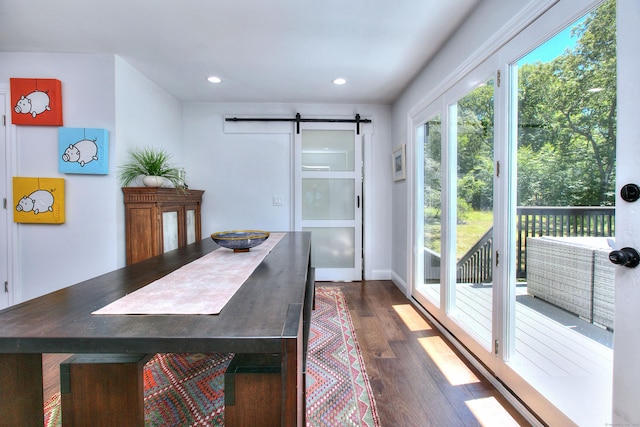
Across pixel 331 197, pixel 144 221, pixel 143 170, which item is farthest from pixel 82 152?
pixel 331 197

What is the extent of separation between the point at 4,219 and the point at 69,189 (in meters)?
0.62

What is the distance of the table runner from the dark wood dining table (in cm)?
3

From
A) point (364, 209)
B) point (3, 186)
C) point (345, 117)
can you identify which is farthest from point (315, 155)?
point (3, 186)

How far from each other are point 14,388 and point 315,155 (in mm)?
3252

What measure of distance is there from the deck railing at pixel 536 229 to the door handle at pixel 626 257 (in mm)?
125

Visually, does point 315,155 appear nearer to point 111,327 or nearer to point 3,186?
point 3,186

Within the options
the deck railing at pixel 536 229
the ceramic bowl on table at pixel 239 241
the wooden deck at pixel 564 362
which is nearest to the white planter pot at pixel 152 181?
the ceramic bowl on table at pixel 239 241

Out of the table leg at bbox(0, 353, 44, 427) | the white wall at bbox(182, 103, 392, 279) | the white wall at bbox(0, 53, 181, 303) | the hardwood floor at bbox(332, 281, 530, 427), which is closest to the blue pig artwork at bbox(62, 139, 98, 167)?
the white wall at bbox(0, 53, 181, 303)

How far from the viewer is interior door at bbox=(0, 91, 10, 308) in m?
2.36

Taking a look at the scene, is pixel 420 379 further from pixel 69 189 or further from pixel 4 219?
pixel 4 219

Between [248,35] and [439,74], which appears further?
[439,74]

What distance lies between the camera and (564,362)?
1.22 m

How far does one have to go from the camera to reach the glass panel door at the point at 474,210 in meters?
1.71

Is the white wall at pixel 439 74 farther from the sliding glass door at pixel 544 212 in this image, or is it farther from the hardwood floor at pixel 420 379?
the hardwood floor at pixel 420 379
